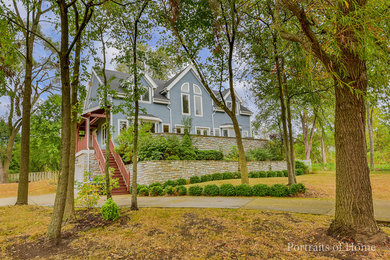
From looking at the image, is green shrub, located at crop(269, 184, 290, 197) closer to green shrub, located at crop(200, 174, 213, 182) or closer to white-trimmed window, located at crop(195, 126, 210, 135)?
green shrub, located at crop(200, 174, 213, 182)

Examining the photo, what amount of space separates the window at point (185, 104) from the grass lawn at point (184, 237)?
46.6 ft

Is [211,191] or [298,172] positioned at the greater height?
[211,191]

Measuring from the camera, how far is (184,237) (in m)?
3.85

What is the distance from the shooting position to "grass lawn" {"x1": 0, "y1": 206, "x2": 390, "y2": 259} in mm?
3211

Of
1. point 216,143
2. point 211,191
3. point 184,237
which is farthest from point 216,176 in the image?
point 184,237

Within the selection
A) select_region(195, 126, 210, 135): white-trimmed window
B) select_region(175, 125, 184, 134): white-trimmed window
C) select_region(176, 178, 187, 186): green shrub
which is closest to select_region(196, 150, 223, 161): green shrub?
select_region(176, 178, 187, 186): green shrub

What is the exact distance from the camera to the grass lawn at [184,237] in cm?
321

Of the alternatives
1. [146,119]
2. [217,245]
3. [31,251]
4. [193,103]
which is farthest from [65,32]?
[193,103]

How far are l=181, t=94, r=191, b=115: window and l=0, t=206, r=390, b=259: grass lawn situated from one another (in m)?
14.2

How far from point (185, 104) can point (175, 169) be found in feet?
29.4

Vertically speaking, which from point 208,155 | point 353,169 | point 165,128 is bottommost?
point 353,169

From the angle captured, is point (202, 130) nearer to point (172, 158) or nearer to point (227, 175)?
point (227, 175)

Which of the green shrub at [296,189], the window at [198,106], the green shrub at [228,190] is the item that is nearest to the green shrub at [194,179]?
the green shrub at [228,190]

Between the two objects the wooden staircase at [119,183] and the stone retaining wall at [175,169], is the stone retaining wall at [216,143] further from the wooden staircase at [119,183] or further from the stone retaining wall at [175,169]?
the wooden staircase at [119,183]
